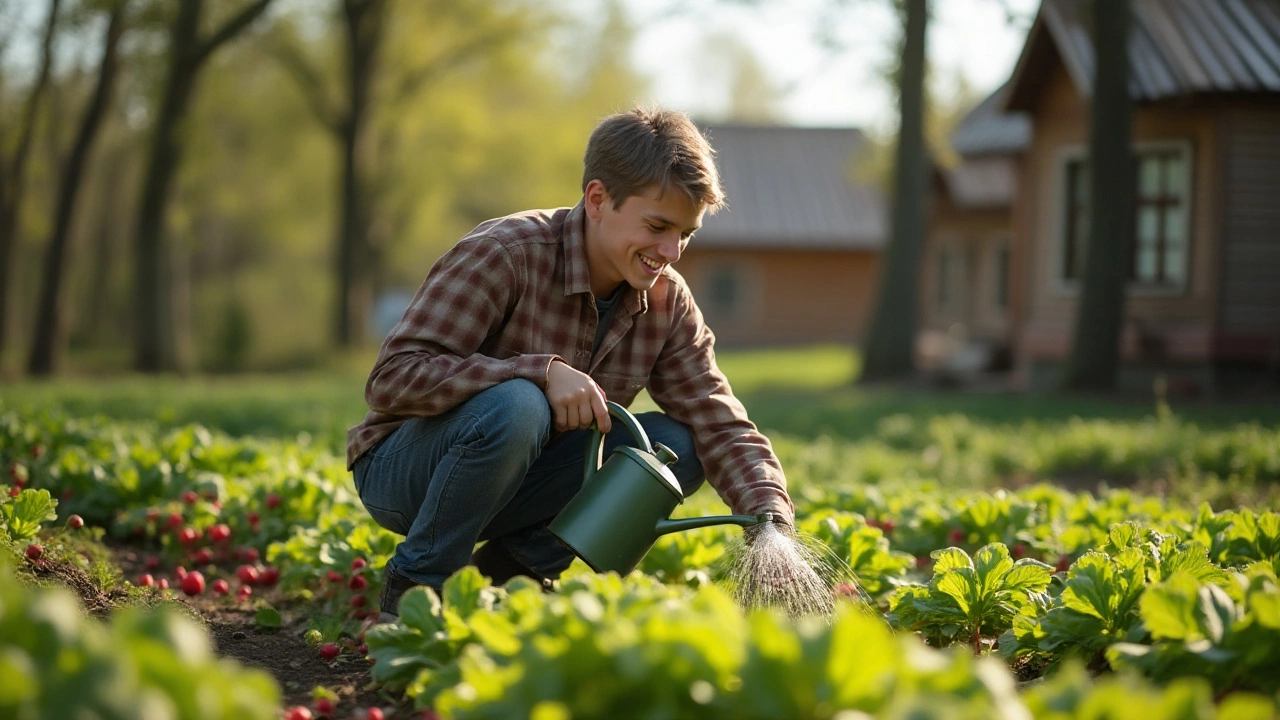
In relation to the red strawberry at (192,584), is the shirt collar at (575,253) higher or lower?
higher

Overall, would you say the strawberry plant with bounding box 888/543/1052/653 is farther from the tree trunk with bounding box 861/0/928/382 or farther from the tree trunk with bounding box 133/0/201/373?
the tree trunk with bounding box 133/0/201/373

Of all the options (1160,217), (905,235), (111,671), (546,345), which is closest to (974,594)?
(546,345)

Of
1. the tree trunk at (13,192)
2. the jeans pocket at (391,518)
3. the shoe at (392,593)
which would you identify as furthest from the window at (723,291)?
the shoe at (392,593)

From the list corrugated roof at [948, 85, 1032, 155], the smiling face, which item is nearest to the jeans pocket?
the smiling face

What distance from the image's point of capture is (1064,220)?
584 inches

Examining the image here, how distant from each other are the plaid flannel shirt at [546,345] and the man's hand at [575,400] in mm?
47

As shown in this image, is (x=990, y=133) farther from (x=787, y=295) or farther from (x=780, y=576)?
(x=780, y=576)

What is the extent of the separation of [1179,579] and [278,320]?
25.2 m

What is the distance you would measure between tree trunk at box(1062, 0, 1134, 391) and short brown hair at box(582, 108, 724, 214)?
9.95 m

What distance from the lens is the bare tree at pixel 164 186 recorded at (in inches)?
577

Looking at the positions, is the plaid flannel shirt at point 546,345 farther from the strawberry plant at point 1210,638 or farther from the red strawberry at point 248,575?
the strawberry plant at point 1210,638

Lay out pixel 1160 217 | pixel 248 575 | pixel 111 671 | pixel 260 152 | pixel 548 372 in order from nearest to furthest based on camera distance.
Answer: pixel 111 671
pixel 548 372
pixel 248 575
pixel 1160 217
pixel 260 152

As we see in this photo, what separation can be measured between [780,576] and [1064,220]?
13084mm

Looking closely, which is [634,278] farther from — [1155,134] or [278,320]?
[278,320]
